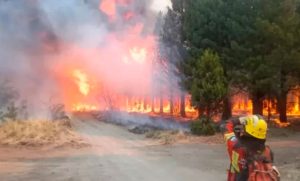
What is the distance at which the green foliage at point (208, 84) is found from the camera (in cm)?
2611

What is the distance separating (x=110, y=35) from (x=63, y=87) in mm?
14374

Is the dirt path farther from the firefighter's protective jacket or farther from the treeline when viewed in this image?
the firefighter's protective jacket

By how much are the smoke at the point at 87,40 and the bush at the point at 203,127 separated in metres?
10.1

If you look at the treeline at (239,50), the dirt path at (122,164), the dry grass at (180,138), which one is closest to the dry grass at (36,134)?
the dirt path at (122,164)

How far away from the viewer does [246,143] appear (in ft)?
18.4

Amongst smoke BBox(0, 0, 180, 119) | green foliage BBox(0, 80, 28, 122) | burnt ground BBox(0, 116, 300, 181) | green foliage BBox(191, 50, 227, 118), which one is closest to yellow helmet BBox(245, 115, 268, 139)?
burnt ground BBox(0, 116, 300, 181)

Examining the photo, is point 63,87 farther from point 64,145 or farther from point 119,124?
point 64,145

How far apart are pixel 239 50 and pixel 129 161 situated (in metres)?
14.0

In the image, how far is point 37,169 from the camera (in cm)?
1581

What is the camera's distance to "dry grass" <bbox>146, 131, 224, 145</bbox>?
952 inches

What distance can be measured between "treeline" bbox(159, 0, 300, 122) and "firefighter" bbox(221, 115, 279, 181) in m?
20.5

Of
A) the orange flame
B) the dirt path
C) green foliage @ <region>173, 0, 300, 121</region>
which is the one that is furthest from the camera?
the orange flame

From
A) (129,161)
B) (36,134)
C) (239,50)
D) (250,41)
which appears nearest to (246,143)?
(129,161)

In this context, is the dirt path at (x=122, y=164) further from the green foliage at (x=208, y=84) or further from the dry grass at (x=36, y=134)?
the green foliage at (x=208, y=84)
